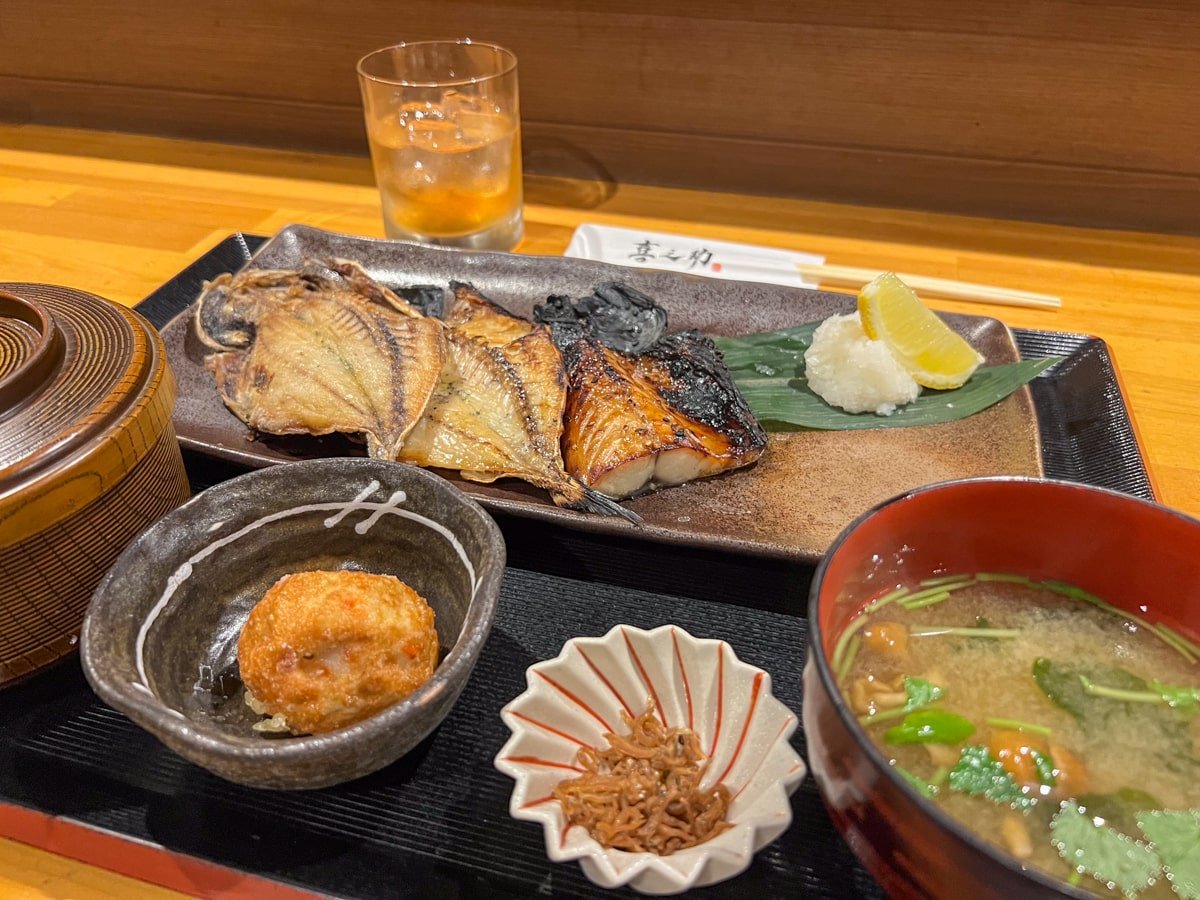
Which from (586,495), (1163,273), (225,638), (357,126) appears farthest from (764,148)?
(225,638)

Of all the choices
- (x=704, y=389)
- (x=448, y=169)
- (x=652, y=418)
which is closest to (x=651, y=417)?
(x=652, y=418)

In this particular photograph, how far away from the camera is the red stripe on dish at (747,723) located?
3.59 ft

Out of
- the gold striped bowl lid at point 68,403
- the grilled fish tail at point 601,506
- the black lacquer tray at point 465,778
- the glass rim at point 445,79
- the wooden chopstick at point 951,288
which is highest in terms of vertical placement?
the glass rim at point 445,79

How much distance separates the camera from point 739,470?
68.8 inches

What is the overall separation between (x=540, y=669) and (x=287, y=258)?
1.66 meters

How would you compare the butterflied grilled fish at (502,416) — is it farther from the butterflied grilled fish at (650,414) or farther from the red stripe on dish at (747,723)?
the red stripe on dish at (747,723)

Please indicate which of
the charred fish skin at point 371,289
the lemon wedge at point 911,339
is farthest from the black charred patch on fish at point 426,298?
the lemon wedge at point 911,339

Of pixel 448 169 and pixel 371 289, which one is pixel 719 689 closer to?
pixel 371 289

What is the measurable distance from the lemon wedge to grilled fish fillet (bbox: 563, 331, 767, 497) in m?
0.36

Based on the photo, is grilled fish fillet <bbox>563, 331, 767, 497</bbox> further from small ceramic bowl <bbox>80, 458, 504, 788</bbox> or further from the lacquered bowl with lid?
the lacquered bowl with lid

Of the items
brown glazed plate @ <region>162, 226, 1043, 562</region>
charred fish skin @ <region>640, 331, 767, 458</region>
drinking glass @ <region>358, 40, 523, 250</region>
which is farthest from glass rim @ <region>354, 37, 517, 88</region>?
charred fish skin @ <region>640, 331, 767, 458</region>

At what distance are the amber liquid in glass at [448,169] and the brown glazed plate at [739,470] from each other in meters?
0.21

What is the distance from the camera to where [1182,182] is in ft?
8.73

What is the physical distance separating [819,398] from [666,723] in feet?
3.23
